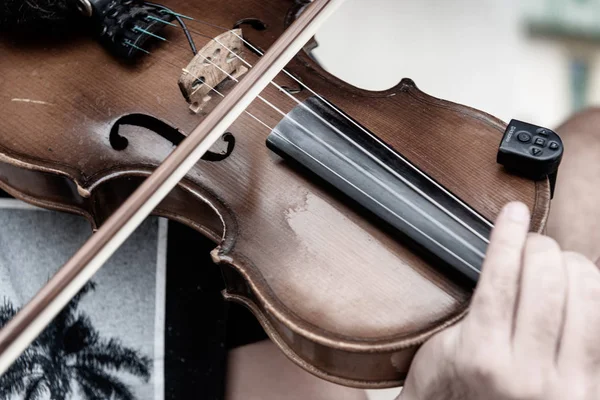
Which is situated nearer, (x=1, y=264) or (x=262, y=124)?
(x=262, y=124)

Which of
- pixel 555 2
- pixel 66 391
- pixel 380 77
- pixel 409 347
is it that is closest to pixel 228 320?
pixel 66 391

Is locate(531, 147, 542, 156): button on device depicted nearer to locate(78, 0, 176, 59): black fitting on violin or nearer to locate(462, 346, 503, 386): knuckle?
locate(462, 346, 503, 386): knuckle

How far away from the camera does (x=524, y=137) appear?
68cm

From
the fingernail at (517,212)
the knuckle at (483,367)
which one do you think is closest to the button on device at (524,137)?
the fingernail at (517,212)

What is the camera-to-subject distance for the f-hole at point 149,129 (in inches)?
29.0

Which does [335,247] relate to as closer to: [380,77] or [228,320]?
[228,320]

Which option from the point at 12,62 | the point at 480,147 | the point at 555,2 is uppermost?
the point at 555,2

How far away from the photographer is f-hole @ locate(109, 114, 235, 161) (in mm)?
738

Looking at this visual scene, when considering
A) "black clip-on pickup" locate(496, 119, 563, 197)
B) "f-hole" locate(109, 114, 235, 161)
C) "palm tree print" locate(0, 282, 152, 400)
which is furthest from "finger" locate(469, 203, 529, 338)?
"palm tree print" locate(0, 282, 152, 400)

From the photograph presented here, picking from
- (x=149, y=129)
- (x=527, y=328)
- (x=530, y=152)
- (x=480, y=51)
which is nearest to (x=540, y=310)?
(x=527, y=328)

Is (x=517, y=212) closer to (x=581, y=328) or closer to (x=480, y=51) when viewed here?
(x=581, y=328)

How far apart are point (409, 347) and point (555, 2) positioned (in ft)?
4.18

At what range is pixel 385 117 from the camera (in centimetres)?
75

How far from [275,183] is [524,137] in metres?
0.27
